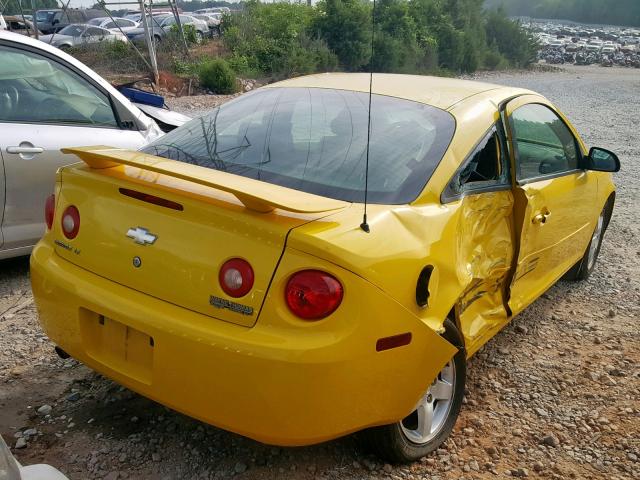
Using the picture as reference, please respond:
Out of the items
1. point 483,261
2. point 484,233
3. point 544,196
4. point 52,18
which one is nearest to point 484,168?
point 484,233

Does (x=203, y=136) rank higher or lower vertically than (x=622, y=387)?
higher

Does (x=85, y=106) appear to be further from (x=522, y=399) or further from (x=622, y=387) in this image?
(x=622, y=387)

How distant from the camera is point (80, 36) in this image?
26.5 metres

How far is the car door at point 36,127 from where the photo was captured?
164 inches

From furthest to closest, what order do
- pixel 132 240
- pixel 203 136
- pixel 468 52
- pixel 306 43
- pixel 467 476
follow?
1. pixel 468 52
2. pixel 306 43
3. pixel 203 136
4. pixel 467 476
5. pixel 132 240

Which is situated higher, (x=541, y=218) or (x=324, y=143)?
(x=324, y=143)

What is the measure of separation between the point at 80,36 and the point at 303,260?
27210 millimetres

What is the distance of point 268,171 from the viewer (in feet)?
9.27

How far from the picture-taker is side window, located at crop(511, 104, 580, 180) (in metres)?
3.59

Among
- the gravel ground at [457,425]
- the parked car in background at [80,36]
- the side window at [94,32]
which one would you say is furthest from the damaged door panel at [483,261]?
the side window at [94,32]

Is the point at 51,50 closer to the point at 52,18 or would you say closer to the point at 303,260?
the point at 303,260

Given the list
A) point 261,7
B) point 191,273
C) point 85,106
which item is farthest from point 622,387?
point 261,7

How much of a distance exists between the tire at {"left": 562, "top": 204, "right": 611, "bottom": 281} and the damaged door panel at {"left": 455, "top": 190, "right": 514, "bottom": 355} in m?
1.84

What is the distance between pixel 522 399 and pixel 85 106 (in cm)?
339
